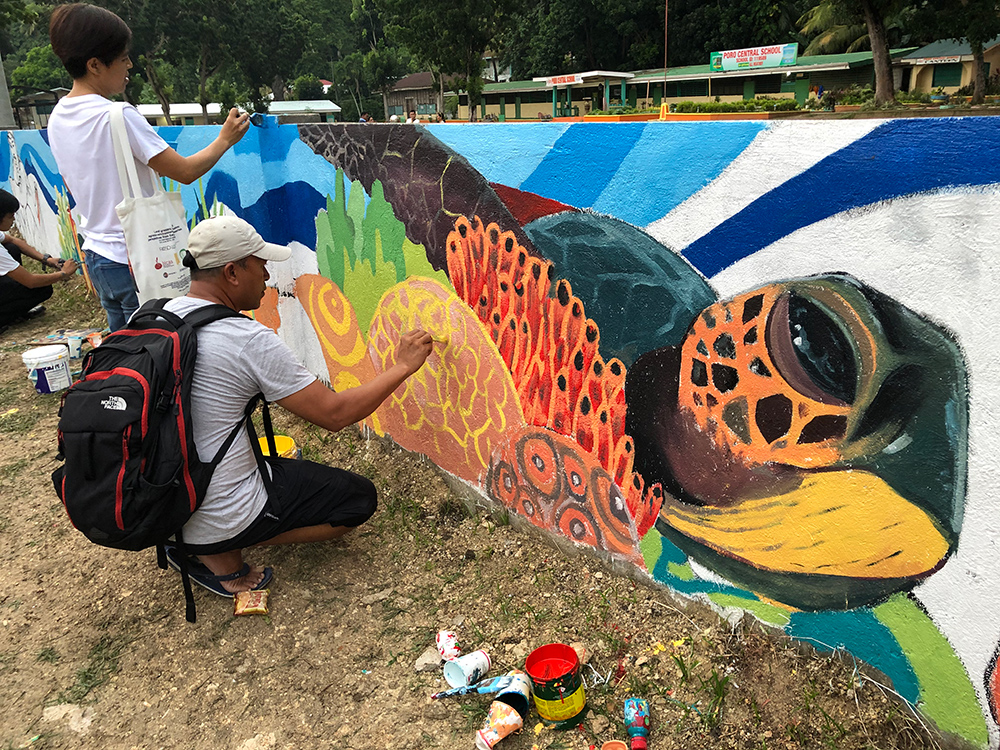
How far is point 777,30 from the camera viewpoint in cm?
4400

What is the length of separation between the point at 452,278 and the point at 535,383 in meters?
0.64

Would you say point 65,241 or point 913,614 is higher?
point 65,241

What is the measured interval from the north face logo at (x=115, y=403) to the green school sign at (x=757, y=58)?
122ft

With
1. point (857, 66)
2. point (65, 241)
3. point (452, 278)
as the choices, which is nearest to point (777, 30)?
point (857, 66)

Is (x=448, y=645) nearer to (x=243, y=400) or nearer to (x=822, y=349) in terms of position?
(x=243, y=400)

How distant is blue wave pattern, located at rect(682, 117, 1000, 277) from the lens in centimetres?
155

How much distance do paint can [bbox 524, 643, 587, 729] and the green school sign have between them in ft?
121

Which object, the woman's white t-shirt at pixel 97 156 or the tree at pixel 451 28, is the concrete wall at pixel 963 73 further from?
the woman's white t-shirt at pixel 97 156

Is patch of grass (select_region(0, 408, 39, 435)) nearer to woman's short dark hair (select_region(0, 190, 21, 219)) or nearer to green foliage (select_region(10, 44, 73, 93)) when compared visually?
woman's short dark hair (select_region(0, 190, 21, 219))

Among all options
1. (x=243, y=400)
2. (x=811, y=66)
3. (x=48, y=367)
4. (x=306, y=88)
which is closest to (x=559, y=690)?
(x=243, y=400)

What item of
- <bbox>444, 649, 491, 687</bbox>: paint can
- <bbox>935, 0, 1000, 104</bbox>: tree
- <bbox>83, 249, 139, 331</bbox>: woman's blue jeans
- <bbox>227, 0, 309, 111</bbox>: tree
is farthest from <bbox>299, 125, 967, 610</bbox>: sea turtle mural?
<bbox>227, 0, 309, 111</bbox>: tree

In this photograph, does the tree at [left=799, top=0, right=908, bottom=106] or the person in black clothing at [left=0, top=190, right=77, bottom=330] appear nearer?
the person in black clothing at [left=0, top=190, right=77, bottom=330]

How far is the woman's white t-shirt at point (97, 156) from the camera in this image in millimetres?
3004

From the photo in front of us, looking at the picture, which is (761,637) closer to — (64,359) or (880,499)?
(880,499)
